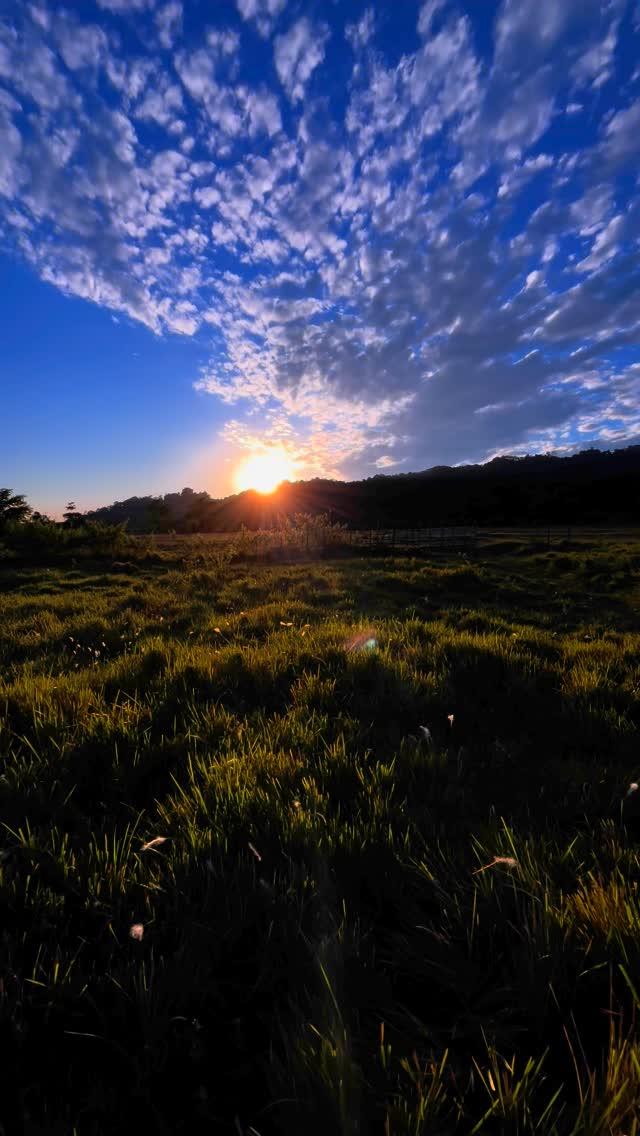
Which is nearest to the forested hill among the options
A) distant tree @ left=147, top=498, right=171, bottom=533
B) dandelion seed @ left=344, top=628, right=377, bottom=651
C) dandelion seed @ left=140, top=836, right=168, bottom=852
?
distant tree @ left=147, top=498, right=171, bottom=533

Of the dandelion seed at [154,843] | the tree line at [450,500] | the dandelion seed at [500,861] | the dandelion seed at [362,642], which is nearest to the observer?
the dandelion seed at [500,861]

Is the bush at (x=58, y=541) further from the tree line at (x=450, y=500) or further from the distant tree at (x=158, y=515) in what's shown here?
the distant tree at (x=158, y=515)

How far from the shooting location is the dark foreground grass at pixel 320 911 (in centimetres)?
100

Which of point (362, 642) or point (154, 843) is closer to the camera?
point (154, 843)

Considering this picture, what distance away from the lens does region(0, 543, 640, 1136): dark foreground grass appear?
3.27 ft

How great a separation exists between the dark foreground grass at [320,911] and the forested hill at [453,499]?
178 feet

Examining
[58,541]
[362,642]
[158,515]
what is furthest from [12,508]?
[158,515]

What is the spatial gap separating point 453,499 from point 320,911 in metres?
114

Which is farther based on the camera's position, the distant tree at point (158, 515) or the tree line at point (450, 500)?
the tree line at point (450, 500)

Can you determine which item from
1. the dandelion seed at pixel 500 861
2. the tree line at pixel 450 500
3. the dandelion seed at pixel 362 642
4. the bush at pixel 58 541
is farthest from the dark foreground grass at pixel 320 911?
the tree line at pixel 450 500

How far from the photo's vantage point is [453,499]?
358ft

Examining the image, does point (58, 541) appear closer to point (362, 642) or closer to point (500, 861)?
point (362, 642)

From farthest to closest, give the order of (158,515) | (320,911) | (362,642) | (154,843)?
(158,515)
(362,642)
(154,843)
(320,911)

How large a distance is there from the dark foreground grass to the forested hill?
54.2 meters
